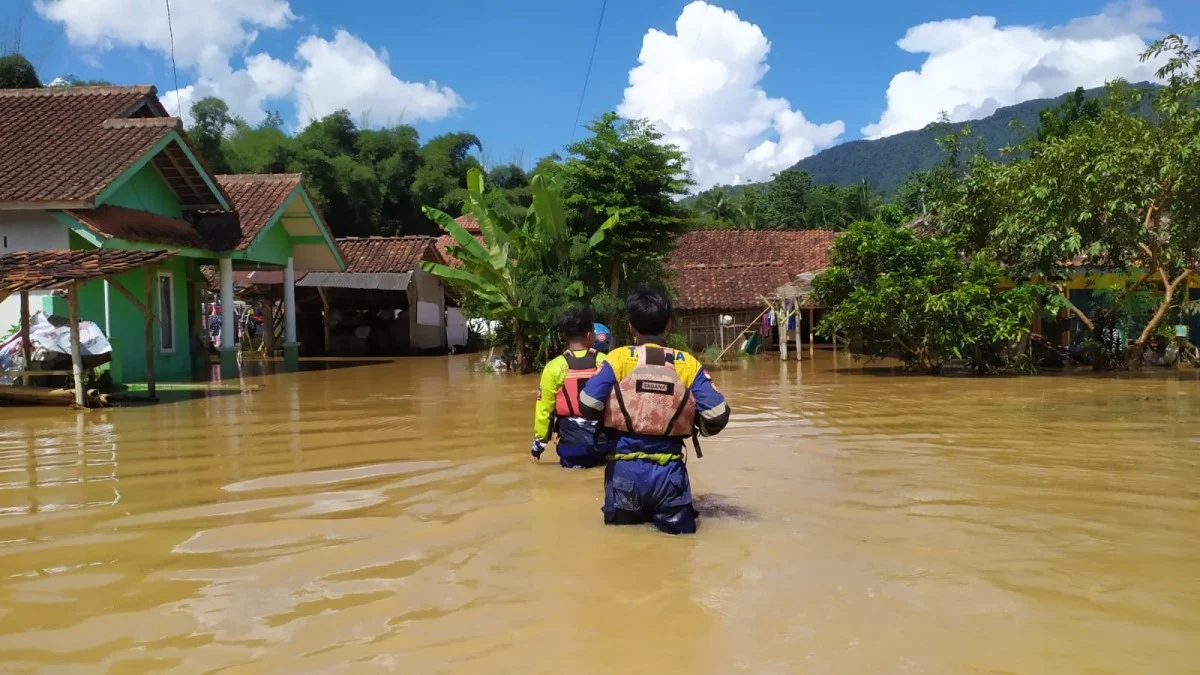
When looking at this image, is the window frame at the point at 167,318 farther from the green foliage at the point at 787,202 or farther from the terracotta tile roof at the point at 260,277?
the green foliage at the point at 787,202

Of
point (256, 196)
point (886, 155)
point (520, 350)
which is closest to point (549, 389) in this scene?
point (520, 350)

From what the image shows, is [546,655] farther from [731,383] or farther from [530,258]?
[530,258]

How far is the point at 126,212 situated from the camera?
51.9 feet

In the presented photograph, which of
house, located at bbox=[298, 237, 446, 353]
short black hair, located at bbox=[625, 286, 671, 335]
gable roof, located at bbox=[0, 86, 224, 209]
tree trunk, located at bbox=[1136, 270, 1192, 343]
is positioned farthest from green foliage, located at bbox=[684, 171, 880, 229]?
short black hair, located at bbox=[625, 286, 671, 335]

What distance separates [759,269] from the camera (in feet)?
94.5

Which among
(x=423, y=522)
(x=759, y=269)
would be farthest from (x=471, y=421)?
(x=759, y=269)

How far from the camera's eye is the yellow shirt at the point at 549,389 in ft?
21.9

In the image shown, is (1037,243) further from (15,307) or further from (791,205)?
(791,205)

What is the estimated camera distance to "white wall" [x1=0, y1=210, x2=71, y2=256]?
47.7 feet

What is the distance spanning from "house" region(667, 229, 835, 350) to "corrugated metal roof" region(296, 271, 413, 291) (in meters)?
7.74

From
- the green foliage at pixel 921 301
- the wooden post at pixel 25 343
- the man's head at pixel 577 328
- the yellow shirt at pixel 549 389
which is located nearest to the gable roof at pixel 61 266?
the wooden post at pixel 25 343

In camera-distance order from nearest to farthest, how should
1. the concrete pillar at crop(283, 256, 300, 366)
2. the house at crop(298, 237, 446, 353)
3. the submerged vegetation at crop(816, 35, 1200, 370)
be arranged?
1. the submerged vegetation at crop(816, 35, 1200, 370)
2. the concrete pillar at crop(283, 256, 300, 366)
3. the house at crop(298, 237, 446, 353)

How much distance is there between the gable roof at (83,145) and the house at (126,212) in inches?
0.9

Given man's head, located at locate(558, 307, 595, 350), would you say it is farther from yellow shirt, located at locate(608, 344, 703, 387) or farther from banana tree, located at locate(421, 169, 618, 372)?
banana tree, located at locate(421, 169, 618, 372)
